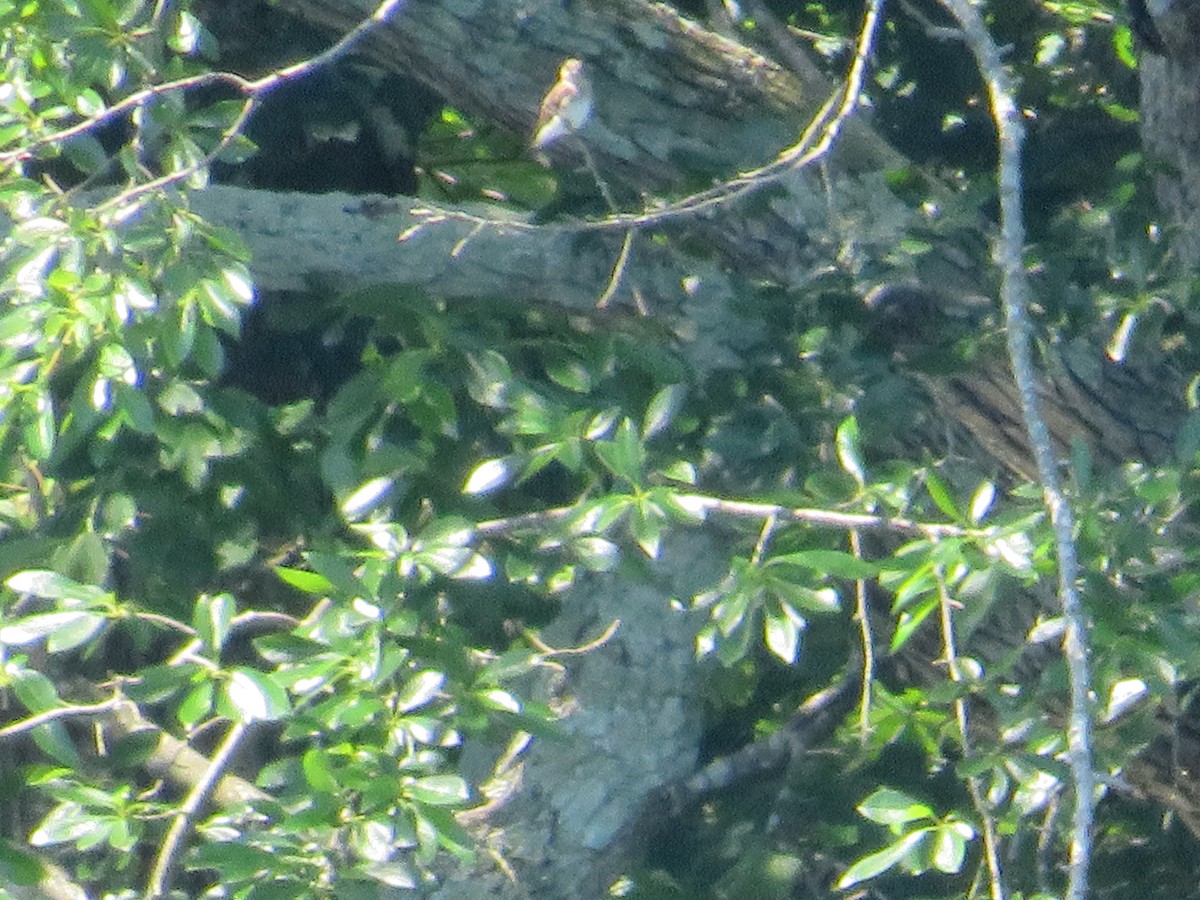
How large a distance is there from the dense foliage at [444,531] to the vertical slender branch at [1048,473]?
0.52 ft

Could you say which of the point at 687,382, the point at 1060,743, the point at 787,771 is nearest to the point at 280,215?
the point at 687,382

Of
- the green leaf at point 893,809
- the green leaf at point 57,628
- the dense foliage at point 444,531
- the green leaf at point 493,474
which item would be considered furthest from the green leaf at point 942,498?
the green leaf at point 57,628

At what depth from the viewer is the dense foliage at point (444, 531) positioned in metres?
1.61

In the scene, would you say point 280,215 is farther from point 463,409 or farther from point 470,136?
point 470,136

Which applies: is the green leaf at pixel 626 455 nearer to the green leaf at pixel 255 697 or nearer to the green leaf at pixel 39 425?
the green leaf at pixel 255 697

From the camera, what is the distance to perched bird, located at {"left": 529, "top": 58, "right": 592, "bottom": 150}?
2.01m

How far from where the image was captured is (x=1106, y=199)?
2.22 m

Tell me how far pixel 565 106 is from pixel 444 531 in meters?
0.64

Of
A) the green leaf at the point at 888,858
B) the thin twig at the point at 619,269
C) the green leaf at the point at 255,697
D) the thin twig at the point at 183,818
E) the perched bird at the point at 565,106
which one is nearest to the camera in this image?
the green leaf at the point at 255,697

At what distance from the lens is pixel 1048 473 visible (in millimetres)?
1438

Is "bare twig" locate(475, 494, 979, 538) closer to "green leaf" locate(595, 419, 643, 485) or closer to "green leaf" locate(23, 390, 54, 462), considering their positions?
"green leaf" locate(595, 419, 643, 485)

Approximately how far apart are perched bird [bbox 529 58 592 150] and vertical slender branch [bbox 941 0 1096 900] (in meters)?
0.54

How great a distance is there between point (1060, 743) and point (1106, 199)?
0.85m

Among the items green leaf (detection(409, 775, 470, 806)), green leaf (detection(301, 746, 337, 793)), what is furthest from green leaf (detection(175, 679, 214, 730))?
green leaf (detection(409, 775, 470, 806))
